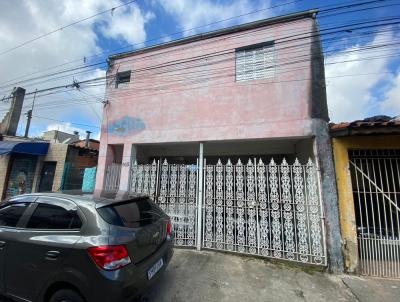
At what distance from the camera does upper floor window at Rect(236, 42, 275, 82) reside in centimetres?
582

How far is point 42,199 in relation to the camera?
3.08 meters

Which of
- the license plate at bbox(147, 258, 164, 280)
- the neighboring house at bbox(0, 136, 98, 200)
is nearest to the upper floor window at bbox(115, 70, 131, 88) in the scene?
the neighboring house at bbox(0, 136, 98, 200)

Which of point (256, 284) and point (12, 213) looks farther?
point (256, 284)

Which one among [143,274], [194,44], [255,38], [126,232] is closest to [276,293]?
[143,274]

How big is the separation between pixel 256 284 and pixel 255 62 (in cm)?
525

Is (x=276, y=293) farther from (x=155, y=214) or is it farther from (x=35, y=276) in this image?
(x=35, y=276)

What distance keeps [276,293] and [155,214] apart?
2449mm

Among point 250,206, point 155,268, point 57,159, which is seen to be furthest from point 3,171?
point 250,206

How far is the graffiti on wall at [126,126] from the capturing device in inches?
264

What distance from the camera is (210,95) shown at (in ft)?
20.0

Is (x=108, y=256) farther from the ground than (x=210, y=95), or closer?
closer

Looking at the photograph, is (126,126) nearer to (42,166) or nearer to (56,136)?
(42,166)

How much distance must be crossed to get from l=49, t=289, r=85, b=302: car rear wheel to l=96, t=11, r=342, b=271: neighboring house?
11.1 ft

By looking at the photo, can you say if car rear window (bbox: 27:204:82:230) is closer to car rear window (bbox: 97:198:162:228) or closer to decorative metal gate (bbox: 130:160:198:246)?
car rear window (bbox: 97:198:162:228)
